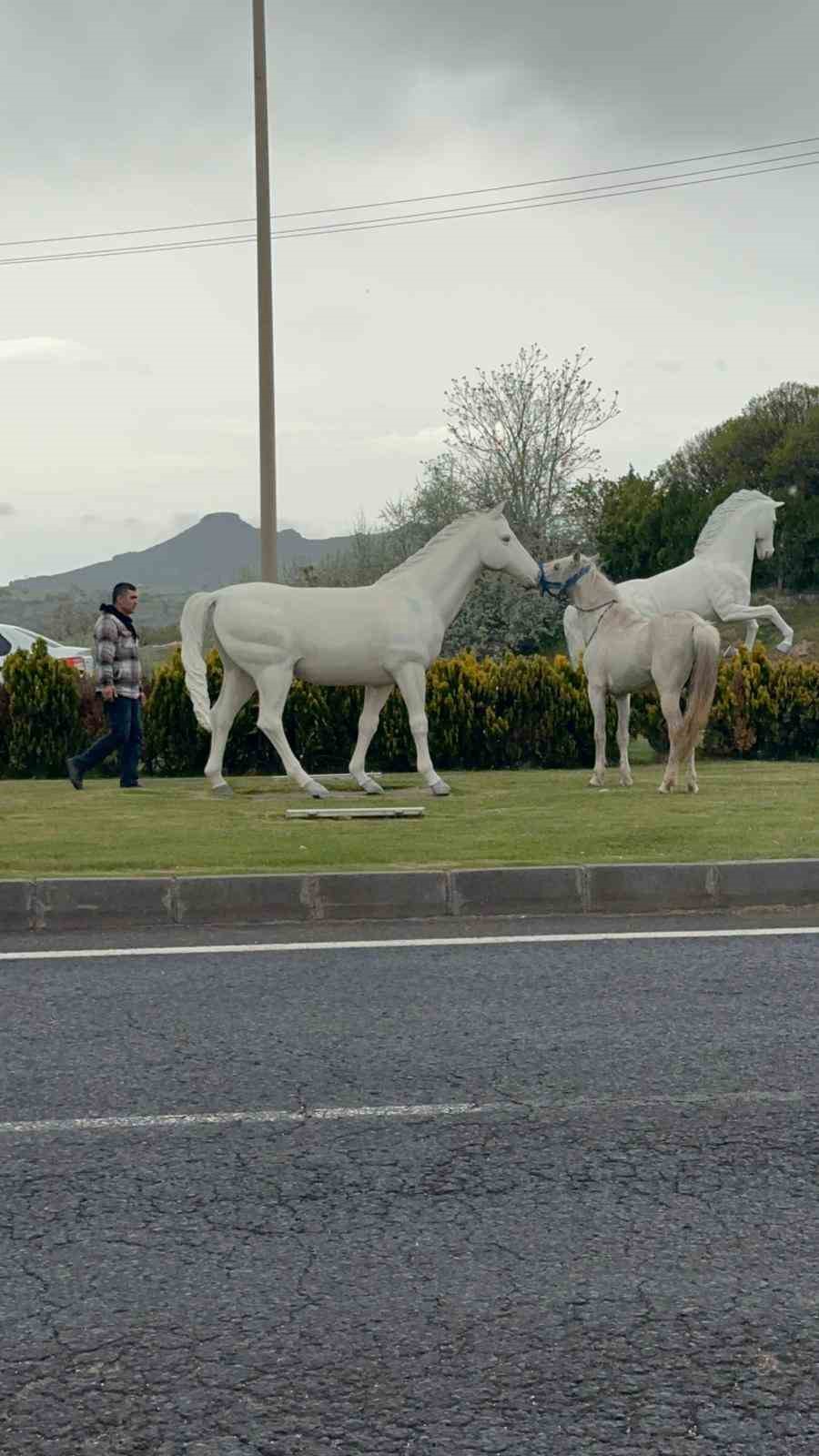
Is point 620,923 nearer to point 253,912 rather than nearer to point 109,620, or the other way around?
point 253,912

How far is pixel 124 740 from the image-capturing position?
1448 centimetres

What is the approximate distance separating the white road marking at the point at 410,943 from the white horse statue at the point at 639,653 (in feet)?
16.8

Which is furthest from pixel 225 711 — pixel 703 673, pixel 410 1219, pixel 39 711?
pixel 410 1219

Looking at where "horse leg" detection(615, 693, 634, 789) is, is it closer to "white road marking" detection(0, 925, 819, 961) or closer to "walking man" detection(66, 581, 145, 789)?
"walking man" detection(66, 581, 145, 789)

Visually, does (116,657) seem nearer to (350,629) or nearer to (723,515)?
(350,629)

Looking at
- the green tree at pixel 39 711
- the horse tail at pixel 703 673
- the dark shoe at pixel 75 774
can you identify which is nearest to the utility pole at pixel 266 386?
the green tree at pixel 39 711

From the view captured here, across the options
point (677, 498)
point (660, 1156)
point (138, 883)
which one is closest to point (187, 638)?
point (138, 883)

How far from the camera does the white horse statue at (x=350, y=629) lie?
13.3 metres

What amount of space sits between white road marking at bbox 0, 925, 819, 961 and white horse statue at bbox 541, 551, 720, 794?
16.8 feet

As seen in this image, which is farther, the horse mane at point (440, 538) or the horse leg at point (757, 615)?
the horse leg at point (757, 615)

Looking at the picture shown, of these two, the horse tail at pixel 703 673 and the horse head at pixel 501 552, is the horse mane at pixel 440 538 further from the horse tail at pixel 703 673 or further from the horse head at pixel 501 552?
the horse tail at pixel 703 673

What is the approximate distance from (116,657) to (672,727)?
4.91m

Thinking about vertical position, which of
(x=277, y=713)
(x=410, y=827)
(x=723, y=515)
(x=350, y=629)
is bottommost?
(x=410, y=827)

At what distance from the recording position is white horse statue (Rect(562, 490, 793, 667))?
18.2 meters
